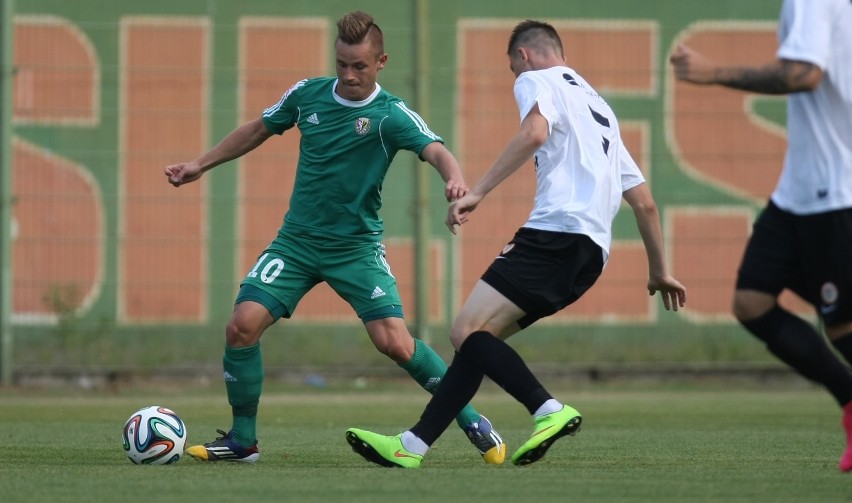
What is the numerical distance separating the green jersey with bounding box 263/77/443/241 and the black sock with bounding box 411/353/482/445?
1103 millimetres

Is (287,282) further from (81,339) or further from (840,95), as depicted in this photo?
(81,339)

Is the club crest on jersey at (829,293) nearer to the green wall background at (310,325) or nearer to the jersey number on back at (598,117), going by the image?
the jersey number on back at (598,117)

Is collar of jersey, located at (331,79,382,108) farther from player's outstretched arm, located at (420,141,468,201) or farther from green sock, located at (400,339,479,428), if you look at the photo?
green sock, located at (400,339,479,428)

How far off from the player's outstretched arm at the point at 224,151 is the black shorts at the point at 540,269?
5.47 feet

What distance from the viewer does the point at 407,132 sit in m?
6.93

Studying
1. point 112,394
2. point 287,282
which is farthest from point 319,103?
point 112,394

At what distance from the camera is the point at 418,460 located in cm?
628

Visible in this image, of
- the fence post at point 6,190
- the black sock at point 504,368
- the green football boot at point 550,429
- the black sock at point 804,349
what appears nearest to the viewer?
the black sock at point 804,349

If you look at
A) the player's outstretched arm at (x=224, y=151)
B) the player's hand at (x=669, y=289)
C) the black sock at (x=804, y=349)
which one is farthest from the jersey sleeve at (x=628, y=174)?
the player's outstretched arm at (x=224, y=151)

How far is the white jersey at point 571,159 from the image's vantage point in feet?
20.4

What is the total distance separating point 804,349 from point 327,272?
250 centimetres

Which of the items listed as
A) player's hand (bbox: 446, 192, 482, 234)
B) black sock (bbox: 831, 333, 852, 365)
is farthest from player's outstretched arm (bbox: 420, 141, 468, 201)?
black sock (bbox: 831, 333, 852, 365)

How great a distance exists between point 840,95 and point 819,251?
0.60m

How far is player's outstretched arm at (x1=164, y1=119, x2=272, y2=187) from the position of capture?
721 centimetres
